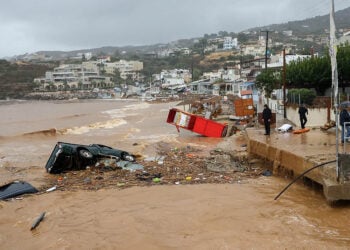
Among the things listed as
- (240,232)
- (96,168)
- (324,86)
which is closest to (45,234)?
(240,232)

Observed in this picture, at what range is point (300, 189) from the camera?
11219 millimetres

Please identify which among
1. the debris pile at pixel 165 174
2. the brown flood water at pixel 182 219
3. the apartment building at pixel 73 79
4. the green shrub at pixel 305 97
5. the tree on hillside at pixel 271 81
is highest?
the apartment building at pixel 73 79

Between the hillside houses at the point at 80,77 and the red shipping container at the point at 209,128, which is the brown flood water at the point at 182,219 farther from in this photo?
the hillside houses at the point at 80,77

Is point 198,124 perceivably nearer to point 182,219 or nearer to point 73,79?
point 182,219

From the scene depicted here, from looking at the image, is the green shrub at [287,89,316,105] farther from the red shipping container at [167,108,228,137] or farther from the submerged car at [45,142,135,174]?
the submerged car at [45,142,135,174]

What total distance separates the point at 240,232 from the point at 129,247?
2.34m

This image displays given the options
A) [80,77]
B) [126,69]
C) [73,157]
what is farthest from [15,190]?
[126,69]

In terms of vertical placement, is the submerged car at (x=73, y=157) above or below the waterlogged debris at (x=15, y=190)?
above

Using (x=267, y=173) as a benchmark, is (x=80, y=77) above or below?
above

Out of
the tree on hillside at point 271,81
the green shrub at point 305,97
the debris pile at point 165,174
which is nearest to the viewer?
the debris pile at point 165,174

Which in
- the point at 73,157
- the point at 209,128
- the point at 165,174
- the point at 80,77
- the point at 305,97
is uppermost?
the point at 80,77

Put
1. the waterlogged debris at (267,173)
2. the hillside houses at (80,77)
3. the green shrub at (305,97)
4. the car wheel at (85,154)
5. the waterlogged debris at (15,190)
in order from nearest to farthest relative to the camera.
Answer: the waterlogged debris at (15,190) < the waterlogged debris at (267,173) < the car wheel at (85,154) < the green shrub at (305,97) < the hillside houses at (80,77)

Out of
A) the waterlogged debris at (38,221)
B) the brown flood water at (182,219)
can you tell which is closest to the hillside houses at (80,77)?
the brown flood water at (182,219)

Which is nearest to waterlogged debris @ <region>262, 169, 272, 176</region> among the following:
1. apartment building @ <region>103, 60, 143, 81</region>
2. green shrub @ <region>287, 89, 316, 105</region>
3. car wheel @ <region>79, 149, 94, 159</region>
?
car wheel @ <region>79, 149, 94, 159</region>
